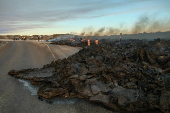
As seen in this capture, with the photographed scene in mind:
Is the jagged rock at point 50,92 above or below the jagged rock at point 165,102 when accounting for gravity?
below

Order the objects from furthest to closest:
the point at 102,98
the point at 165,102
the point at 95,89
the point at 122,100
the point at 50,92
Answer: the point at 50,92 < the point at 95,89 < the point at 102,98 < the point at 122,100 < the point at 165,102

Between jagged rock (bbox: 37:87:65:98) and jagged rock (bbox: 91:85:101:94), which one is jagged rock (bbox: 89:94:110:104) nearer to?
jagged rock (bbox: 91:85:101:94)

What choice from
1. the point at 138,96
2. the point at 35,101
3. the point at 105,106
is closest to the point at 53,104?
the point at 35,101

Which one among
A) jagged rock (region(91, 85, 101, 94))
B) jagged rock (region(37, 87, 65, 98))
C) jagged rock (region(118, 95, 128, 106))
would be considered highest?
jagged rock (region(91, 85, 101, 94))

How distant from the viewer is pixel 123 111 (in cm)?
501

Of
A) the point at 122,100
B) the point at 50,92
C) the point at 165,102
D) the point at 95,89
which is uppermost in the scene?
the point at 165,102

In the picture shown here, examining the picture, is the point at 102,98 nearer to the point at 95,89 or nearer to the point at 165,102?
the point at 95,89

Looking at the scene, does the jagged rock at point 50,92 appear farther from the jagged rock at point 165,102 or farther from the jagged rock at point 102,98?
the jagged rock at point 165,102

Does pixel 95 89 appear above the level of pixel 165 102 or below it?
below

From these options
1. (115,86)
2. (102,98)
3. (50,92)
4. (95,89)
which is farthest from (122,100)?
(50,92)

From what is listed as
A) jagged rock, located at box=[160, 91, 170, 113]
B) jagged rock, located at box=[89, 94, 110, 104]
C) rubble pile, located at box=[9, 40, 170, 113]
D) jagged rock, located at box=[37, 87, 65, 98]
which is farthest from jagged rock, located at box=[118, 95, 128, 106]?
jagged rock, located at box=[37, 87, 65, 98]

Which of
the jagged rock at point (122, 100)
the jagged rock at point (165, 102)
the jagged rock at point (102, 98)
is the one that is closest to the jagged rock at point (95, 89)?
the jagged rock at point (102, 98)

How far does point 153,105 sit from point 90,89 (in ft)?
8.04

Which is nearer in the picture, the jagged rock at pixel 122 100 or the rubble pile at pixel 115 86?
the rubble pile at pixel 115 86
